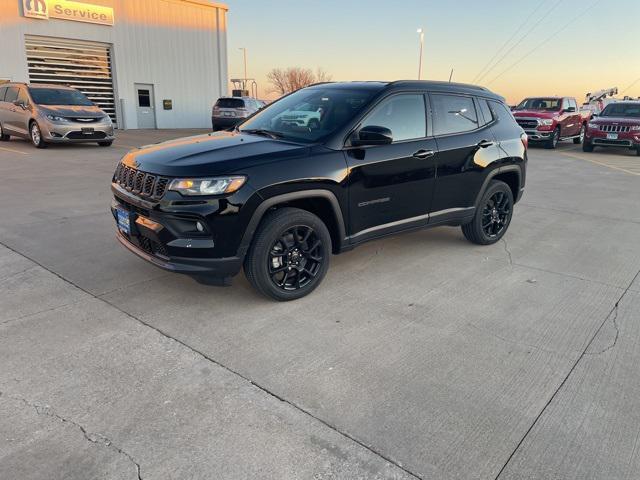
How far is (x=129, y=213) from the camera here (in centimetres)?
380

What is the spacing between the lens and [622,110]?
17000 mm

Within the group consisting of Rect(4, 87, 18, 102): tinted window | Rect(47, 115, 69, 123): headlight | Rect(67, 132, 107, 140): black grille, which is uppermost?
Rect(4, 87, 18, 102): tinted window

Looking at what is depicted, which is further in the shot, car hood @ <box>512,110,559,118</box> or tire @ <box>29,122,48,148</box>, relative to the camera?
car hood @ <box>512,110,559,118</box>

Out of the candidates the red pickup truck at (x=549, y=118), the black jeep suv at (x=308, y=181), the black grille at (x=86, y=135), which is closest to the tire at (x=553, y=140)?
the red pickup truck at (x=549, y=118)

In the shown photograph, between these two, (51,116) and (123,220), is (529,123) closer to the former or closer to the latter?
(51,116)

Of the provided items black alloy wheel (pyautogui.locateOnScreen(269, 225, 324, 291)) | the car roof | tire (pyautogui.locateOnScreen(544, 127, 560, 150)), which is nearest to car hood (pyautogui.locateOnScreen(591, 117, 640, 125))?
tire (pyautogui.locateOnScreen(544, 127, 560, 150))

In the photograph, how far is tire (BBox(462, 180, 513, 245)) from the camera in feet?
17.8

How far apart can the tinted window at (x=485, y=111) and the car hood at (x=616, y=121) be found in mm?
13556

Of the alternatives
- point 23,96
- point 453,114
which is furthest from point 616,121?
point 23,96

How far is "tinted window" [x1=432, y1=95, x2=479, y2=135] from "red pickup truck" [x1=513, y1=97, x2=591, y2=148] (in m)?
14.3

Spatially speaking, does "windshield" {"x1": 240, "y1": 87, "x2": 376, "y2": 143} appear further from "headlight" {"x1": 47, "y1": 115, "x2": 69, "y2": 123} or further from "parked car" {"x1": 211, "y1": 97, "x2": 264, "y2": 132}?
"parked car" {"x1": 211, "y1": 97, "x2": 264, "y2": 132}

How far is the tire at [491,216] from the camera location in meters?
5.42

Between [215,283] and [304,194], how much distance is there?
937 millimetres

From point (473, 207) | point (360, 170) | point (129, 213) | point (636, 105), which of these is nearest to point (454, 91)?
point (473, 207)
